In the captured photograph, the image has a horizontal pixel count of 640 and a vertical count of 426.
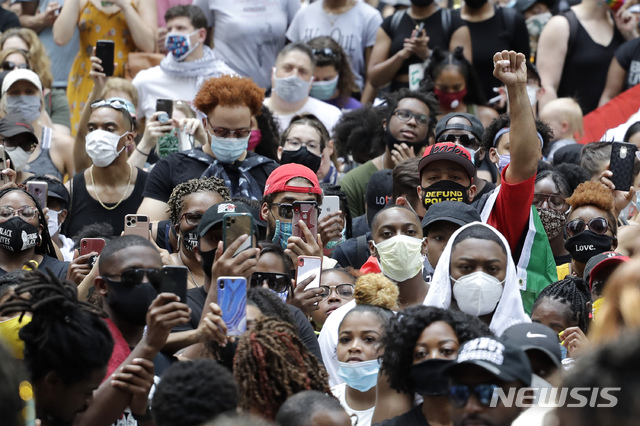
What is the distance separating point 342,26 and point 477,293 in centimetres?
578

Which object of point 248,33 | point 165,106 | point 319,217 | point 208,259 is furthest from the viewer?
point 248,33

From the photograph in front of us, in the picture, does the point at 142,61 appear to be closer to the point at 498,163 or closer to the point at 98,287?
the point at 498,163

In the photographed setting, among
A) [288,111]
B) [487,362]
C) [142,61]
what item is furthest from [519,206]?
[142,61]

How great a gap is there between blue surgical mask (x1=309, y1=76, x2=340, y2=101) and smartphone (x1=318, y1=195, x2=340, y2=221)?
3.10 metres

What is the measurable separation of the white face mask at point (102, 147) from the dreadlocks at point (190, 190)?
1337 mm

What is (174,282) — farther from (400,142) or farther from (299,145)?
(400,142)

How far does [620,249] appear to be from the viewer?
677cm

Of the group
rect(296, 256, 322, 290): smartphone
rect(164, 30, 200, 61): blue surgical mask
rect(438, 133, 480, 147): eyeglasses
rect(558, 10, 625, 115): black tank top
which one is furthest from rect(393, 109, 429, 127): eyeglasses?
rect(296, 256, 322, 290): smartphone

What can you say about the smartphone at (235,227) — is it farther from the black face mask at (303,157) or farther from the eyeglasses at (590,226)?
the black face mask at (303,157)

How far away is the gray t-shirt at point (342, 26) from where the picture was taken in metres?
10.4

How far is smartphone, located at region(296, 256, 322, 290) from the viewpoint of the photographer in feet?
19.2

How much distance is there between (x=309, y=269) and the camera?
5.86 m

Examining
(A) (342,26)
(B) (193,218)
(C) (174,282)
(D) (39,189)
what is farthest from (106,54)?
(C) (174,282)

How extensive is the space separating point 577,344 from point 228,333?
6.31ft
